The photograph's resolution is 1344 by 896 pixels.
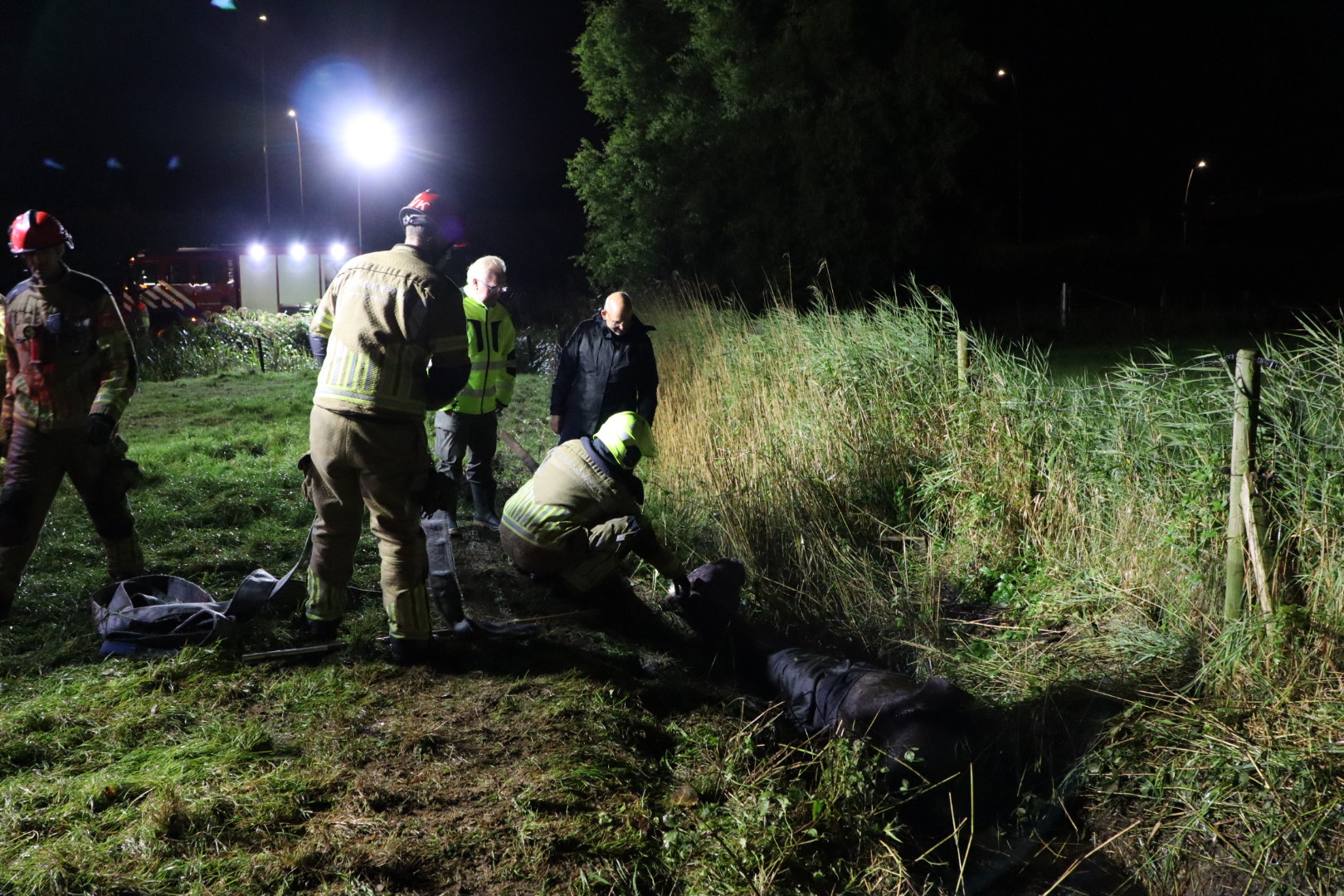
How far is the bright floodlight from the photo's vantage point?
13852 millimetres

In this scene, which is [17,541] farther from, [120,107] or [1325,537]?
[120,107]

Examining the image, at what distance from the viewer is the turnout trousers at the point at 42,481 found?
177 inches

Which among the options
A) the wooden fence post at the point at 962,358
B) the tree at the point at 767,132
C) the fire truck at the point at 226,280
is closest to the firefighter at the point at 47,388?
the wooden fence post at the point at 962,358

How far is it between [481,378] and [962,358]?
315 cm

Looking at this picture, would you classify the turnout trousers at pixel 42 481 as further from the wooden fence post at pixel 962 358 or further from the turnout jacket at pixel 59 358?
the wooden fence post at pixel 962 358

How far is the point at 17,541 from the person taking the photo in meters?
4.51

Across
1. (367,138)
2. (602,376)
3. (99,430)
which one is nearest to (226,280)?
(367,138)

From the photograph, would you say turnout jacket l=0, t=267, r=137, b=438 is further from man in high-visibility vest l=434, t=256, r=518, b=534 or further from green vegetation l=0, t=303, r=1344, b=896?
man in high-visibility vest l=434, t=256, r=518, b=534

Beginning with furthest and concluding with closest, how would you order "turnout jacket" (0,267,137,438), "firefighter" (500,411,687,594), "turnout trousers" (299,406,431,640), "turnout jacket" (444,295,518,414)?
"turnout jacket" (444,295,518,414)
"firefighter" (500,411,687,594)
"turnout jacket" (0,267,137,438)
"turnout trousers" (299,406,431,640)

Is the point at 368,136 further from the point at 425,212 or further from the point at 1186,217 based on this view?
the point at 1186,217

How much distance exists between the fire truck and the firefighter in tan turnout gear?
1798 cm

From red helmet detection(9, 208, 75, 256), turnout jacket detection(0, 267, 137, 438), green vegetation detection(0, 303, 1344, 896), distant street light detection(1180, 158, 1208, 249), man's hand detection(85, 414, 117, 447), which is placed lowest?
green vegetation detection(0, 303, 1344, 896)

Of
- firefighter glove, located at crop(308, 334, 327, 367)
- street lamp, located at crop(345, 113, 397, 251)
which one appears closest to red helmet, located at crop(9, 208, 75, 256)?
firefighter glove, located at crop(308, 334, 327, 367)

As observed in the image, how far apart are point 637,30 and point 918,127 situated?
242 inches
